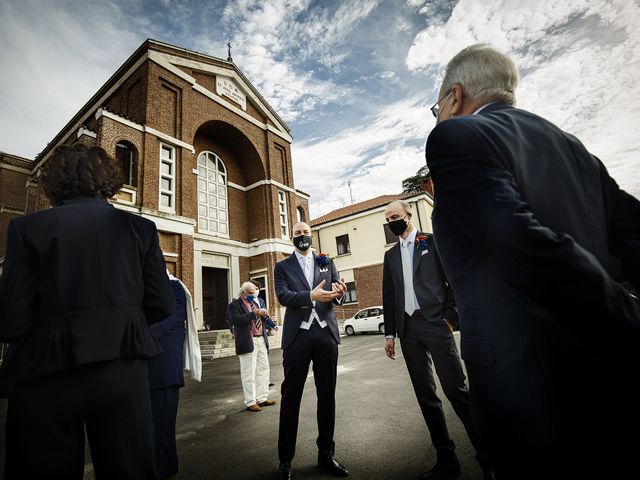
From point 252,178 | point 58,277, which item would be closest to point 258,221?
point 252,178

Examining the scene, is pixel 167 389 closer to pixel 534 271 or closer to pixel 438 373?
pixel 438 373

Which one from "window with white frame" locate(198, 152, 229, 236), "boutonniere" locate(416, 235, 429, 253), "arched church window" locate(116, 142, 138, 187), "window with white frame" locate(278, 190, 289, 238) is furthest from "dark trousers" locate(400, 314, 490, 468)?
"window with white frame" locate(278, 190, 289, 238)

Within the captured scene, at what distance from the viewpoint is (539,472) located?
896mm

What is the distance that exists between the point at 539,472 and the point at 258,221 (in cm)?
1874

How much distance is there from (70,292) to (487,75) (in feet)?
6.71

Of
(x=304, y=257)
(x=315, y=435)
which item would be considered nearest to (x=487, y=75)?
(x=304, y=257)

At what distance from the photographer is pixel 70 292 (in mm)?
1438

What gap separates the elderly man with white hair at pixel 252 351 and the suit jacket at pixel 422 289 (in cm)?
302

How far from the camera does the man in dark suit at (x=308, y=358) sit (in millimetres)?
2785

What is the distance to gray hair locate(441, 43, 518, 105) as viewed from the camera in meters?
1.29

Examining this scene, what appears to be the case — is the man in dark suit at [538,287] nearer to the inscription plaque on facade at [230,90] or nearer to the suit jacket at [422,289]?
the suit jacket at [422,289]

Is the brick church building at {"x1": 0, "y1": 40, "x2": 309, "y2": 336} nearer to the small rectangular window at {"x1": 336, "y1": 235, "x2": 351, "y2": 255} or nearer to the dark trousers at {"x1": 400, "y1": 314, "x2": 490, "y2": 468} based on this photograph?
the small rectangular window at {"x1": 336, "y1": 235, "x2": 351, "y2": 255}

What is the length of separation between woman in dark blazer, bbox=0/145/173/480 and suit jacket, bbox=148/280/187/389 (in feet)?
3.84

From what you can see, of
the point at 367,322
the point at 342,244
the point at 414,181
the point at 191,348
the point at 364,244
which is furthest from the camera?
the point at 414,181
